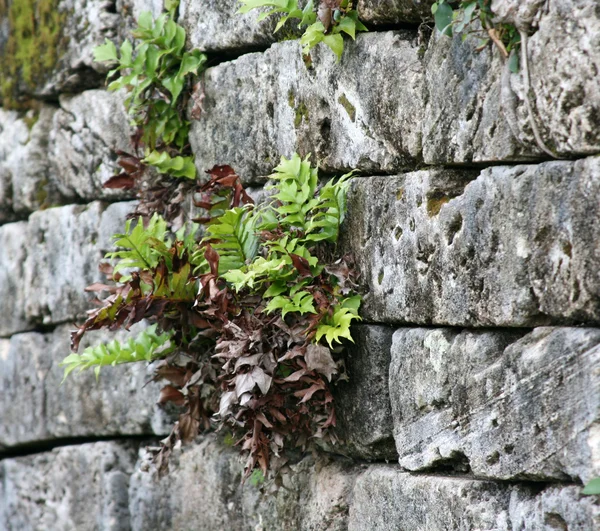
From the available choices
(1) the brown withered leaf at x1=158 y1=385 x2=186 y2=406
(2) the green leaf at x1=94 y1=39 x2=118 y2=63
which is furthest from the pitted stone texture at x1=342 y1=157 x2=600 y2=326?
(2) the green leaf at x1=94 y1=39 x2=118 y2=63

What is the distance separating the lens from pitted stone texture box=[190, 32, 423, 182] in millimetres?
3275

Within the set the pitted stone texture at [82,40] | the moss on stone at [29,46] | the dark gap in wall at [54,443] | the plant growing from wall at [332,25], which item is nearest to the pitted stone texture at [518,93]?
the plant growing from wall at [332,25]

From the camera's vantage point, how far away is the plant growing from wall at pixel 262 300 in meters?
3.51

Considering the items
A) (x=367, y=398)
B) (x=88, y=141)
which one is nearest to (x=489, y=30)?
(x=367, y=398)

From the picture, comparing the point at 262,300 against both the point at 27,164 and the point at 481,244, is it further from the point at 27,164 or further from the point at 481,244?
the point at 27,164

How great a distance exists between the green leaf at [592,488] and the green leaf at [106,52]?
116 inches

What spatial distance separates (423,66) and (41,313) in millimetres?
2976

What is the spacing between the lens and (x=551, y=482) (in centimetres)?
271

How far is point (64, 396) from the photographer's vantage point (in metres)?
5.26

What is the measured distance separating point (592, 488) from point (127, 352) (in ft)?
7.83

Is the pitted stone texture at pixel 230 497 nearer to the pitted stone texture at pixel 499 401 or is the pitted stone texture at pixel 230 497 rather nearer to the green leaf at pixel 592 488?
the pitted stone texture at pixel 499 401

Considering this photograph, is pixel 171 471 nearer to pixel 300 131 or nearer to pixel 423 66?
pixel 300 131

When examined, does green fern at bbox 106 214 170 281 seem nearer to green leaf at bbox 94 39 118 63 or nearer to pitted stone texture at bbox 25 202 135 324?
pitted stone texture at bbox 25 202 135 324

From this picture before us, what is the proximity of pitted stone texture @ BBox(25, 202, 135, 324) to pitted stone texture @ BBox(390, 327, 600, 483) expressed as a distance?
6.76ft
